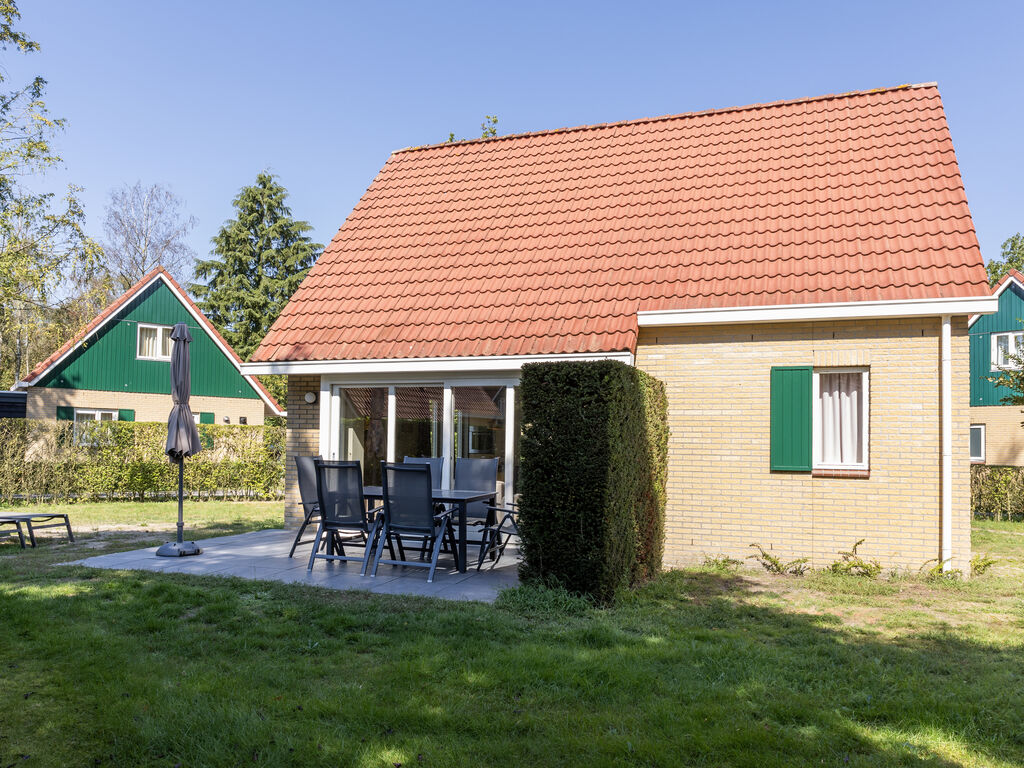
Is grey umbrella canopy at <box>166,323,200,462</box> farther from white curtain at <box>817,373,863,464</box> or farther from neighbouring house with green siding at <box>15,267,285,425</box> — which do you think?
neighbouring house with green siding at <box>15,267,285,425</box>

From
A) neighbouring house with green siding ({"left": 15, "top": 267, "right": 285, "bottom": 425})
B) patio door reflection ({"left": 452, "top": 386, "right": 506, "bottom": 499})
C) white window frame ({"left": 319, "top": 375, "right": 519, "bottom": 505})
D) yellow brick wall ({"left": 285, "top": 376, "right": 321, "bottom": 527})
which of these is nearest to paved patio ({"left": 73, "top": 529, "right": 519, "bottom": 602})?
white window frame ({"left": 319, "top": 375, "right": 519, "bottom": 505})

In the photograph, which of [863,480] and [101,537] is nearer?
[863,480]

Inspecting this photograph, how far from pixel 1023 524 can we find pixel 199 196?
36856mm

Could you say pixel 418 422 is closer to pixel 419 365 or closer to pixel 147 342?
pixel 419 365

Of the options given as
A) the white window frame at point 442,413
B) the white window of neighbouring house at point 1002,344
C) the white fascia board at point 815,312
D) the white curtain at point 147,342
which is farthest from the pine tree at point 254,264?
the white fascia board at point 815,312

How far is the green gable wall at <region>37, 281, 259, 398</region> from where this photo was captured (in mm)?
25641

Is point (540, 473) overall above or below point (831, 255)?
below

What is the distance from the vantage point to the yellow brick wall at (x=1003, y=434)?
2608 centimetres

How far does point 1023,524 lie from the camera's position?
1625 cm

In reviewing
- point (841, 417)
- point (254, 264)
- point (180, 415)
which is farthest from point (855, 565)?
point (254, 264)

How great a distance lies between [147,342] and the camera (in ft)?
90.2

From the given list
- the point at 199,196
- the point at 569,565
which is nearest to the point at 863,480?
the point at 569,565

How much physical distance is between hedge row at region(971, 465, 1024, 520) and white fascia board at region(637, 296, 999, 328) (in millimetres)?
10799

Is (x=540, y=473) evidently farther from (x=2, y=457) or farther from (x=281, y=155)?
(x=281, y=155)
